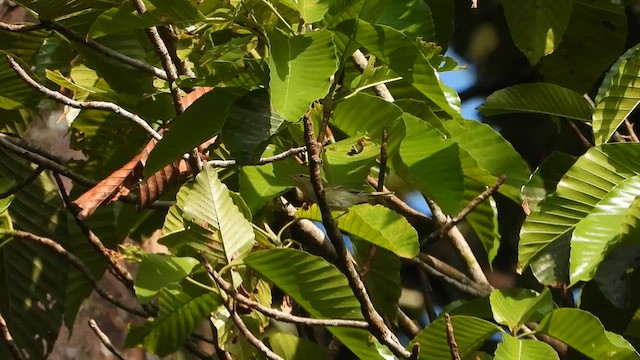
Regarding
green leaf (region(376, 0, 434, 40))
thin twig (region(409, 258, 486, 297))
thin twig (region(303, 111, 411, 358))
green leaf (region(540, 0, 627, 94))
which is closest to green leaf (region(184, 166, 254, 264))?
thin twig (region(303, 111, 411, 358))

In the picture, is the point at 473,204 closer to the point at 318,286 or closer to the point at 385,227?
the point at 385,227

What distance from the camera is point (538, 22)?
→ 1513 mm

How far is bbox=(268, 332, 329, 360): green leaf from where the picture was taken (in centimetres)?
139

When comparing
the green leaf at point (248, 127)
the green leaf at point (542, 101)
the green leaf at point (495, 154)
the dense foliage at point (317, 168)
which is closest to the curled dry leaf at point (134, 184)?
the dense foliage at point (317, 168)

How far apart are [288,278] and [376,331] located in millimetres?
114

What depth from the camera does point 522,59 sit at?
2.52 meters

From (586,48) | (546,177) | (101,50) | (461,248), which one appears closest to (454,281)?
(461,248)

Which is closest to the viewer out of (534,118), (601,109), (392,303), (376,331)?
(376,331)

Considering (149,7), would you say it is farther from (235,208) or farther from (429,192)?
(429,192)

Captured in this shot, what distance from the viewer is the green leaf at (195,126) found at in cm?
105

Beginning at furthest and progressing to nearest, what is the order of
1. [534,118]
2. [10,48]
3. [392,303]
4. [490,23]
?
1. [490,23]
2. [534,118]
3. [10,48]
4. [392,303]

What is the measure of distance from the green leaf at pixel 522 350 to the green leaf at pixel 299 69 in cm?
32

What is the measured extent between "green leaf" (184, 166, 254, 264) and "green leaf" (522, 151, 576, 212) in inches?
19.0

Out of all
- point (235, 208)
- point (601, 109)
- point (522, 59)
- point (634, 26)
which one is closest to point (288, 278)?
point (235, 208)
